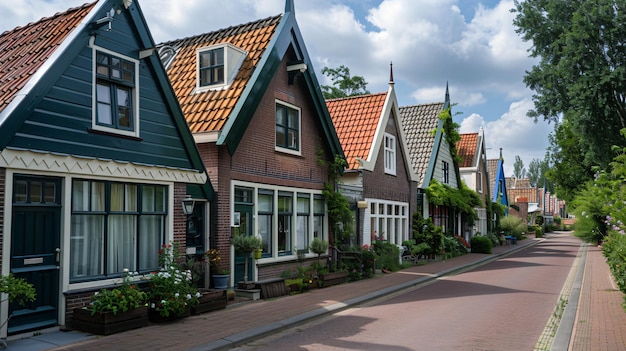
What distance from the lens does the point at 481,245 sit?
3077cm

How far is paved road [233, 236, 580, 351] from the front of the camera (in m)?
8.65

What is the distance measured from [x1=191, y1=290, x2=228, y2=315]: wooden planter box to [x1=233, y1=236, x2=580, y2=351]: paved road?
77.3 inches

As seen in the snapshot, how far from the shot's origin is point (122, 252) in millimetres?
10258

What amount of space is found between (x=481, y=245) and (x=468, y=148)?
32.8 feet

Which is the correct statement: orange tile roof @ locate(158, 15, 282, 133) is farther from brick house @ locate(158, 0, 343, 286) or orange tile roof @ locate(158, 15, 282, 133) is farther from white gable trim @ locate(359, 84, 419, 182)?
white gable trim @ locate(359, 84, 419, 182)

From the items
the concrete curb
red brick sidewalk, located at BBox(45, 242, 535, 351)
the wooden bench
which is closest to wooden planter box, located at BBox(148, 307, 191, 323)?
red brick sidewalk, located at BBox(45, 242, 535, 351)

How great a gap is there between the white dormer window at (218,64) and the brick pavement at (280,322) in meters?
5.85

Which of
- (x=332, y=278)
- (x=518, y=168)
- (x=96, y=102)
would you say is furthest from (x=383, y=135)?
(x=518, y=168)

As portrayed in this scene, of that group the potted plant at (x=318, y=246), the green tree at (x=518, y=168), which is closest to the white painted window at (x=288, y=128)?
the potted plant at (x=318, y=246)

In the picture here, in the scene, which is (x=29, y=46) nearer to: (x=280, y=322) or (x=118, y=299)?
(x=118, y=299)

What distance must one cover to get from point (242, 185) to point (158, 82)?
3614 millimetres

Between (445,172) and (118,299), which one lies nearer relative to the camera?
(118,299)

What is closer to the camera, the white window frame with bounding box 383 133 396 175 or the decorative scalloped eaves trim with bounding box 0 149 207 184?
the decorative scalloped eaves trim with bounding box 0 149 207 184

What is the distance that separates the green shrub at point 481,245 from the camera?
3069cm
